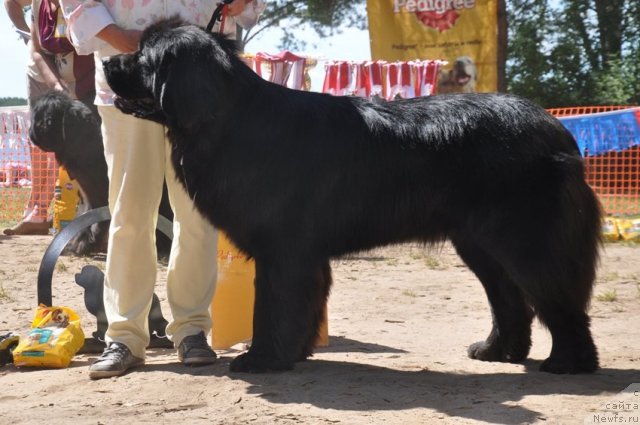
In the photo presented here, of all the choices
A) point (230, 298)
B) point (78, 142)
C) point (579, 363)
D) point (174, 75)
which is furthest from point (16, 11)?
point (579, 363)

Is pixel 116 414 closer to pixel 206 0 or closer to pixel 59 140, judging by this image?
Answer: pixel 206 0

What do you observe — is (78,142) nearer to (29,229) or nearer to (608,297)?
(29,229)

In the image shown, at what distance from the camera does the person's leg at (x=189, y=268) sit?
4.12 m

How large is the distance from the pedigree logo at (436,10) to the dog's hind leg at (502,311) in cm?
965

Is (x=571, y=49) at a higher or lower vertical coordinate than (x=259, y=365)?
higher

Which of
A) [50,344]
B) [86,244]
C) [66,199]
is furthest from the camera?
[66,199]

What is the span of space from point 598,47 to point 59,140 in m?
14.9

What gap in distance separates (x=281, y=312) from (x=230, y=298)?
2.71 ft

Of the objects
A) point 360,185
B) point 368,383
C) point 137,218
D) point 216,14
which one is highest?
point 216,14

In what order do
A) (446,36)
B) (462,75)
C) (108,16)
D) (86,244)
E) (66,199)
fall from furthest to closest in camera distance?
(446,36) → (462,75) → (66,199) → (86,244) → (108,16)

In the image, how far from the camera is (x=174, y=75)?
357 centimetres

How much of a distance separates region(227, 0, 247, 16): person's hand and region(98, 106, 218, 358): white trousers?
68 centimetres

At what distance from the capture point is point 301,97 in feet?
12.7

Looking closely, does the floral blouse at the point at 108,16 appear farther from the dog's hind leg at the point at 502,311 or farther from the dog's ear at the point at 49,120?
the dog's ear at the point at 49,120
